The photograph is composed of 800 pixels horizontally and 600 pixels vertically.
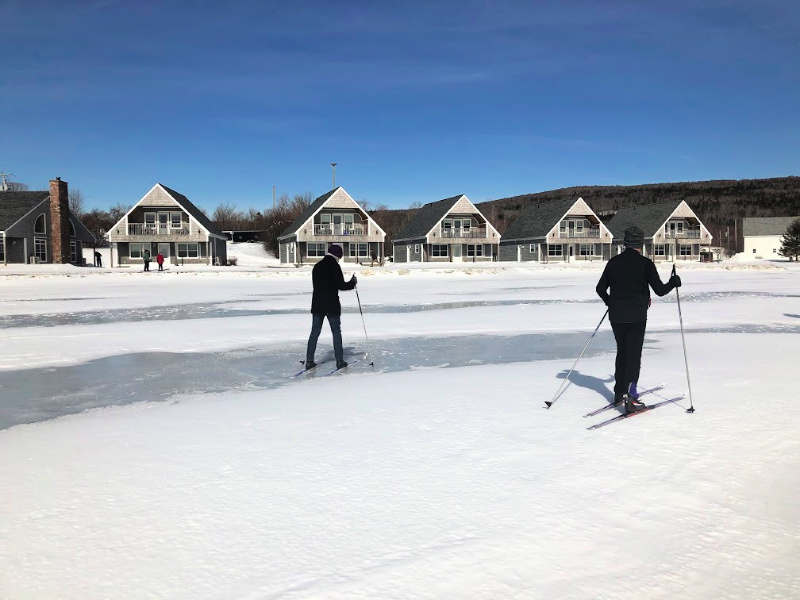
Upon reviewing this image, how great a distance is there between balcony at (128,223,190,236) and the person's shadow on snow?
55.6m

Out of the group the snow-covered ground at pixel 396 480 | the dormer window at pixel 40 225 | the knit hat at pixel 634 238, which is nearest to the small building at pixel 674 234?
the dormer window at pixel 40 225

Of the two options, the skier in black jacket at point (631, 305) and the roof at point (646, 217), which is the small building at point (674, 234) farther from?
the skier in black jacket at point (631, 305)

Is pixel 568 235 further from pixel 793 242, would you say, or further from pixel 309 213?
pixel 309 213

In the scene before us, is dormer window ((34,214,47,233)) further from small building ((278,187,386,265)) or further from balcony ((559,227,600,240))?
balcony ((559,227,600,240))

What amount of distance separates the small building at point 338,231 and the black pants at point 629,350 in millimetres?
55484

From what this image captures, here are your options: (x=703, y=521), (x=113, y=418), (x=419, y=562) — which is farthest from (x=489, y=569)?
(x=113, y=418)

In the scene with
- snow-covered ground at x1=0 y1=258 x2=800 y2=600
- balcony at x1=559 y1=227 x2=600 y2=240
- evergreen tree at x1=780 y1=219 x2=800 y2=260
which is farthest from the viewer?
evergreen tree at x1=780 y1=219 x2=800 y2=260

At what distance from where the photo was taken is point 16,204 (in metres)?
53.6

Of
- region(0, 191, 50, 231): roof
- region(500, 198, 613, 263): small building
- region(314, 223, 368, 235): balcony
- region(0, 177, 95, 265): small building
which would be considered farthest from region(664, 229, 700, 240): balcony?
region(0, 191, 50, 231): roof

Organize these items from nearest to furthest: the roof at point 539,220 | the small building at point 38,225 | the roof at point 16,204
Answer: the roof at point 16,204
the small building at point 38,225
the roof at point 539,220

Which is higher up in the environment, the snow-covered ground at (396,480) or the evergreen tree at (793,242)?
the evergreen tree at (793,242)

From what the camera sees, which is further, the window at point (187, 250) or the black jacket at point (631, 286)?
the window at point (187, 250)

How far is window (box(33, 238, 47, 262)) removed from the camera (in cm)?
5416

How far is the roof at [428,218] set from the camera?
69.1 m
